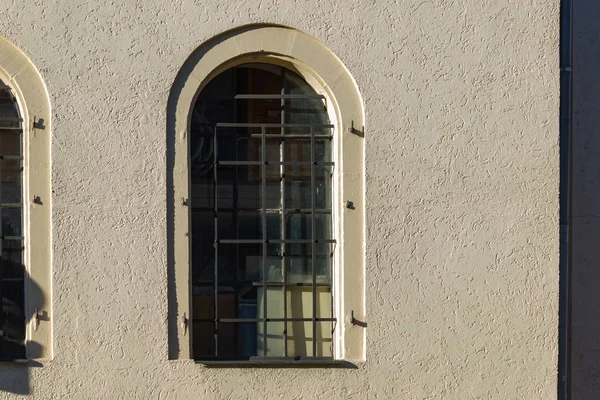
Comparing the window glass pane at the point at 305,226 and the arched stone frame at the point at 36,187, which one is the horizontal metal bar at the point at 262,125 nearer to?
the window glass pane at the point at 305,226

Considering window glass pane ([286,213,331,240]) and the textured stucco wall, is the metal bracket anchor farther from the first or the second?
window glass pane ([286,213,331,240])

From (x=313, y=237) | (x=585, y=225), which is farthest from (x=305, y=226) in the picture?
(x=585, y=225)

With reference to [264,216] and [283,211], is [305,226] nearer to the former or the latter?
[283,211]

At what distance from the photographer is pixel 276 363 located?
5.99 meters

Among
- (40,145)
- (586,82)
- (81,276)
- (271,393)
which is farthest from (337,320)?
(586,82)

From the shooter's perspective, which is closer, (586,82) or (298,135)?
(298,135)

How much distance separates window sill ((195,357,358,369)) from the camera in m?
5.97

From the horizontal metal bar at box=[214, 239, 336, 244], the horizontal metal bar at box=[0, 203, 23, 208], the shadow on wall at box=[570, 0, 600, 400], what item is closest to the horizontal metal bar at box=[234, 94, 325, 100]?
the horizontal metal bar at box=[214, 239, 336, 244]

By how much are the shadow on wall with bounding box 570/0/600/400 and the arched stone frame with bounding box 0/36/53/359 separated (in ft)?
14.4

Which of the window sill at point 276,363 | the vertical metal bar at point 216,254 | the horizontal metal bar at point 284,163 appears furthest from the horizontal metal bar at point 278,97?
the window sill at point 276,363

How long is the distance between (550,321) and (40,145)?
381 cm

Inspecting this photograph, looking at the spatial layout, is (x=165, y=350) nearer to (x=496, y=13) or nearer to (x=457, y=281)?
(x=457, y=281)

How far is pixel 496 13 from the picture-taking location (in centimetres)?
598

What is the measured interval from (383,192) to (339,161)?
39 centimetres
